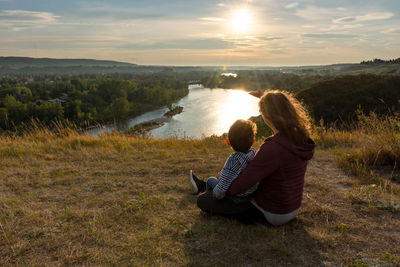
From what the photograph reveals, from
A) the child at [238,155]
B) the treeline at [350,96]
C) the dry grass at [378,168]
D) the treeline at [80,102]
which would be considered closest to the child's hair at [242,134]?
the child at [238,155]

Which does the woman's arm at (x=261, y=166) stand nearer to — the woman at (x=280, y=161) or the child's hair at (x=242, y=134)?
the woman at (x=280, y=161)

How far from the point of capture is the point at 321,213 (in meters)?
3.23

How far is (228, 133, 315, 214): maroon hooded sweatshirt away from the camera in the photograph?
2.52 m

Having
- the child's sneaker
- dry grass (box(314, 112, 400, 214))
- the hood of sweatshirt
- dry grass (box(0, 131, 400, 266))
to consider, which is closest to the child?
the hood of sweatshirt

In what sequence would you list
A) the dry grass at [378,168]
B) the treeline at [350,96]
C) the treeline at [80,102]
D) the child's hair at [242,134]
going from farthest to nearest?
the treeline at [80,102] → the treeline at [350,96] → the dry grass at [378,168] → the child's hair at [242,134]

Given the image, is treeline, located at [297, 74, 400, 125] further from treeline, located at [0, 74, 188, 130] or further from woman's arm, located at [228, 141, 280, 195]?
treeline, located at [0, 74, 188, 130]

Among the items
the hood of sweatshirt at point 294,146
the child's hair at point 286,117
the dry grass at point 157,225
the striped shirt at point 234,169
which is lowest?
the dry grass at point 157,225

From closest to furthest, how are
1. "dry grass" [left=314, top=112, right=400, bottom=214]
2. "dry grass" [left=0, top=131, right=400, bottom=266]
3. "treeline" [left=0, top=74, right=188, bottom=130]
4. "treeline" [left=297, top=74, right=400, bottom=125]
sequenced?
"dry grass" [left=0, top=131, right=400, bottom=266]
"dry grass" [left=314, top=112, right=400, bottom=214]
"treeline" [left=297, top=74, right=400, bottom=125]
"treeline" [left=0, top=74, right=188, bottom=130]

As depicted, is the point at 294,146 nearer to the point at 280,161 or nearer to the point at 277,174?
the point at 280,161

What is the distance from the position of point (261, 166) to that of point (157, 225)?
1.33 meters

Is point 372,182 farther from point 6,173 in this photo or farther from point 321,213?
point 6,173

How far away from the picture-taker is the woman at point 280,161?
2.52m

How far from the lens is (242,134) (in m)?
2.70

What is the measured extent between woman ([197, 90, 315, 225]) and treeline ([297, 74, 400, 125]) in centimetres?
1844
